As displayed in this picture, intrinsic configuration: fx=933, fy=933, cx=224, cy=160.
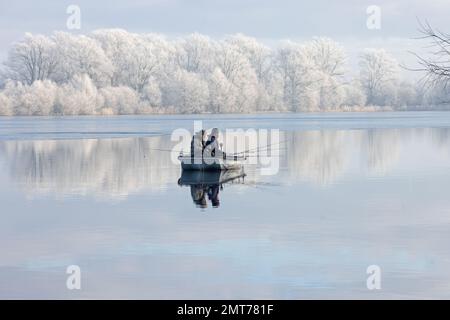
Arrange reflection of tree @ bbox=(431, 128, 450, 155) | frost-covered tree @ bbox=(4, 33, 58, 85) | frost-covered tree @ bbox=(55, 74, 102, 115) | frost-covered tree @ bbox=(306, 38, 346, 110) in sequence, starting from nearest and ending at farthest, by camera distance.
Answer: reflection of tree @ bbox=(431, 128, 450, 155), frost-covered tree @ bbox=(55, 74, 102, 115), frost-covered tree @ bbox=(4, 33, 58, 85), frost-covered tree @ bbox=(306, 38, 346, 110)

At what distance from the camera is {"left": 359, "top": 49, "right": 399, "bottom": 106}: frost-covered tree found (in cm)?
10588

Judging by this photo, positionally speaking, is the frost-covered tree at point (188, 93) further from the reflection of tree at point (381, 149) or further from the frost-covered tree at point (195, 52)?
the reflection of tree at point (381, 149)

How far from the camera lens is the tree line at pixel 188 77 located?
8719 centimetres

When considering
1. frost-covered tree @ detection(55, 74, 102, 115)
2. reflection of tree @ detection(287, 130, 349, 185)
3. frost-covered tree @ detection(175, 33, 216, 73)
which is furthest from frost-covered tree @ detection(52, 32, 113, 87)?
reflection of tree @ detection(287, 130, 349, 185)

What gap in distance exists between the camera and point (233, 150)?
44031 mm

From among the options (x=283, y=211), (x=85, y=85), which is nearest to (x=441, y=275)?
(x=283, y=211)

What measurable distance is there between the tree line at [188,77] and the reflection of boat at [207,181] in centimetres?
5682

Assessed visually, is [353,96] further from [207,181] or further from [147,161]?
[207,181]

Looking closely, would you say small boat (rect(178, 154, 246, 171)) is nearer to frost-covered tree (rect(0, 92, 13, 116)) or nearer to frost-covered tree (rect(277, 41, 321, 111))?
frost-covered tree (rect(0, 92, 13, 116))

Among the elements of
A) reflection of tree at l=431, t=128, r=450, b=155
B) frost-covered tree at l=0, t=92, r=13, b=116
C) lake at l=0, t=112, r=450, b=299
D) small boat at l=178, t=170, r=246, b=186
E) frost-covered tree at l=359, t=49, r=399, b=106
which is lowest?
lake at l=0, t=112, r=450, b=299

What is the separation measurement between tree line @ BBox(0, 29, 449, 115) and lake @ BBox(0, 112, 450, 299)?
51437mm

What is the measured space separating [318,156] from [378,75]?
2792 inches

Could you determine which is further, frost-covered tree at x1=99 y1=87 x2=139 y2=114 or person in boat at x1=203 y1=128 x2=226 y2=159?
frost-covered tree at x1=99 y1=87 x2=139 y2=114
